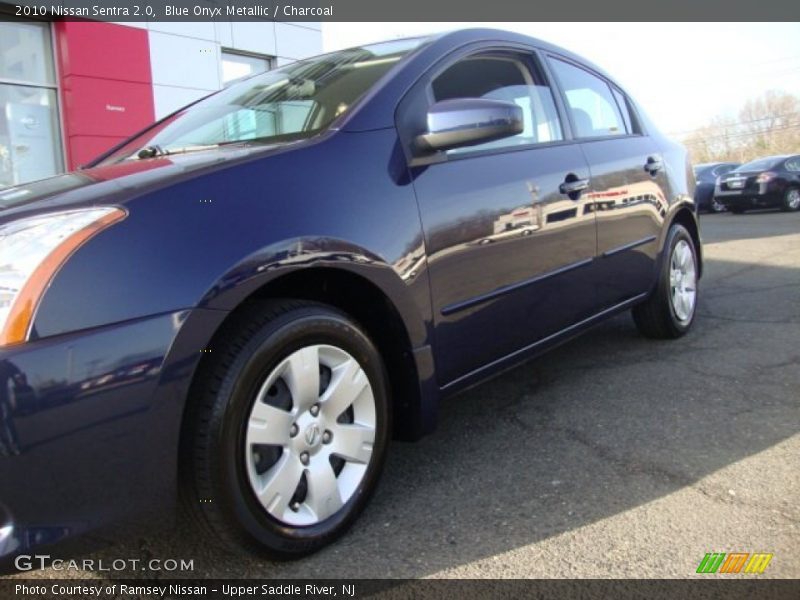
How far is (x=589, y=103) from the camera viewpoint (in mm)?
3344

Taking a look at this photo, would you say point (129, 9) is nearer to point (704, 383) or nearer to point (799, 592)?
point (704, 383)

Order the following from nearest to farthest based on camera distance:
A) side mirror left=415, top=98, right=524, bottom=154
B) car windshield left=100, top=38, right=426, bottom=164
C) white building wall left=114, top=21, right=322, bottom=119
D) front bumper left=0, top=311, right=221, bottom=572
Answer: front bumper left=0, top=311, right=221, bottom=572, side mirror left=415, top=98, right=524, bottom=154, car windshield left=100, top=38, right=426, bottom=164, white building wall left=114, top=21, right=322, bottom=119

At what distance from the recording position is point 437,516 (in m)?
2.08

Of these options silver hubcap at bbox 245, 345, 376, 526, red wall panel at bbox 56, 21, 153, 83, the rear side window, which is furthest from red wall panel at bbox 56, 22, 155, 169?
silver hubcap at bbox 245, 345, 376, 526

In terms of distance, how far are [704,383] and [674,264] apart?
96 cm

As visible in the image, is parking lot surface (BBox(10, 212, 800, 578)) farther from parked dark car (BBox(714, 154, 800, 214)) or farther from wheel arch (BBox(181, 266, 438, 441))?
parked dark car (BBox(714, 154, 800, 214))

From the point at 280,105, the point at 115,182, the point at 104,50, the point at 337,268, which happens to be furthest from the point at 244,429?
the point at 104,50

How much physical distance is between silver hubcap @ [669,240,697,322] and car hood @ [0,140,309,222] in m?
2.62

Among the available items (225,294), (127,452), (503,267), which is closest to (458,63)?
(503,267)

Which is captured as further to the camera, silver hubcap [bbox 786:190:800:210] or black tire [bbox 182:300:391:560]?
silver hubcap [bbox 786:190:800:210]

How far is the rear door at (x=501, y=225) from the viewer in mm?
2221

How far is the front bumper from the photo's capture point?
1.39m

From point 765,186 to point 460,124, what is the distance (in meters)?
15.2

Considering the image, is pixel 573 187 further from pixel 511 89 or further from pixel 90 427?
pixel 90 427
